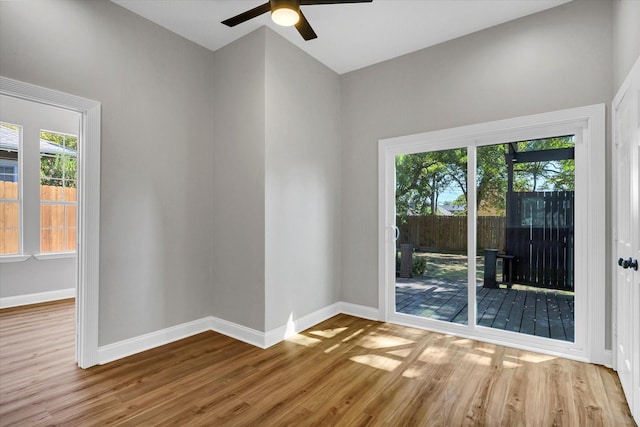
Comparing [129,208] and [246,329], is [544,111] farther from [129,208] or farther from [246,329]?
[129,208]

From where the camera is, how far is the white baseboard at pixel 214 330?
9.18ft

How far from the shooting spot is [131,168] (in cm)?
292

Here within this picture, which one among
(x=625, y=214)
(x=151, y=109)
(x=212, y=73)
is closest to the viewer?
(x=625, y=214)

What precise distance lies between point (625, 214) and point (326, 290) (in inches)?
110

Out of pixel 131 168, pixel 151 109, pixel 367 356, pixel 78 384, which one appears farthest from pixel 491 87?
pixel 78 384

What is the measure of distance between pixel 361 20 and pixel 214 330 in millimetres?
3439

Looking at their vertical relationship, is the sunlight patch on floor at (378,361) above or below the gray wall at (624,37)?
below

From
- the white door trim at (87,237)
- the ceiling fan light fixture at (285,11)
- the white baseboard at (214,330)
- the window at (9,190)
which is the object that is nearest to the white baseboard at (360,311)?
the white baseboard at (214,330)

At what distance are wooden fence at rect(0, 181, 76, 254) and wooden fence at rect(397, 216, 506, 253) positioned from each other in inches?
195

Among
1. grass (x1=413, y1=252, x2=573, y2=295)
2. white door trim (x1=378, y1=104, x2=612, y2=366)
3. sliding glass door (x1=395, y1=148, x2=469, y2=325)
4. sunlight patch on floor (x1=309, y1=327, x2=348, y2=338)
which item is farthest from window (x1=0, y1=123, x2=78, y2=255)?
white door trim (x1=378, y1=104, x2=612, y2=366)

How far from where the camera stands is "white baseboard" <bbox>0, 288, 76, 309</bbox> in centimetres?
422

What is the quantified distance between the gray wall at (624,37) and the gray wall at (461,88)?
0.12m

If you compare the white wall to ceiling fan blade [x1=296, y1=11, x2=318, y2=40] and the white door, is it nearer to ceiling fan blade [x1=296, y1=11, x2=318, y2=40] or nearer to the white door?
ceiling fan blade [x1=296, y1=11, x2=318, y2=40]

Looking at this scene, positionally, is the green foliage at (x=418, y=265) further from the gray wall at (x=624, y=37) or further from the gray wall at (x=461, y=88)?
the gray wall at (x=624, y=37)
